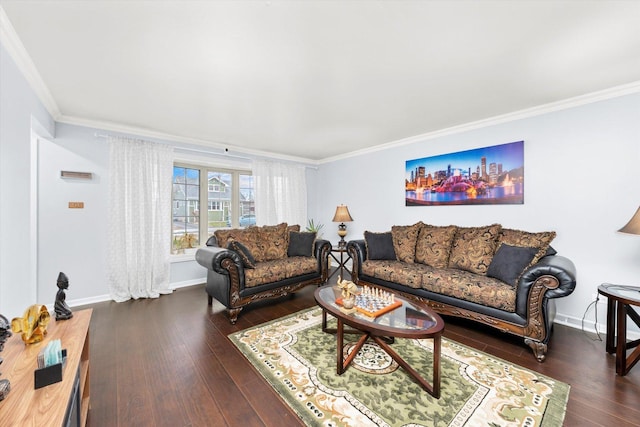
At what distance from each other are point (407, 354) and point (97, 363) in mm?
2525

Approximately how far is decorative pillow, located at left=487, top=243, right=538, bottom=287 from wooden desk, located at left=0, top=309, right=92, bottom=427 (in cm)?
308

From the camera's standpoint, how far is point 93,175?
3.40 m

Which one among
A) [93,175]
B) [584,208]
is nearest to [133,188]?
[93,175]

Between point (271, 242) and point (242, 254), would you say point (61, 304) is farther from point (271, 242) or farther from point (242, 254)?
point (271, 242)

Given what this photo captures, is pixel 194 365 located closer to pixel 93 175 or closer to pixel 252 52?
pixel 252 52

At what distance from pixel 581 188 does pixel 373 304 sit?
8.49ft

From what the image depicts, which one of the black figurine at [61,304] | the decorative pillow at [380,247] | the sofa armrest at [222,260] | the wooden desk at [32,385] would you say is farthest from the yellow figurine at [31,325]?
the decorative pillow at [380,247]

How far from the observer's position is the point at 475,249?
2.98 meters

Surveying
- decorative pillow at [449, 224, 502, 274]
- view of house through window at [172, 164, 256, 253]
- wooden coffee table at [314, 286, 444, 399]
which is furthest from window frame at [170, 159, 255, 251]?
decorative pillow at [449, 224, 502, 274]

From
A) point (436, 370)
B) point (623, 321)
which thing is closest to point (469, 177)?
point (623, 321)

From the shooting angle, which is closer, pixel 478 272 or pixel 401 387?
pixel 401 387

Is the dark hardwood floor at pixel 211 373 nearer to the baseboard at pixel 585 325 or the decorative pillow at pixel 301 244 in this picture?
the baseboard at pixel 585 325

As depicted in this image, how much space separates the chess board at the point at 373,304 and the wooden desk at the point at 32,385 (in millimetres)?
1669

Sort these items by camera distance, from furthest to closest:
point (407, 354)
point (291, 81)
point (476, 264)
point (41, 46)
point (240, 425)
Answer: point (476, 264), point (291, 81), point (407, 354), point (41, 46), point (240, 425)
